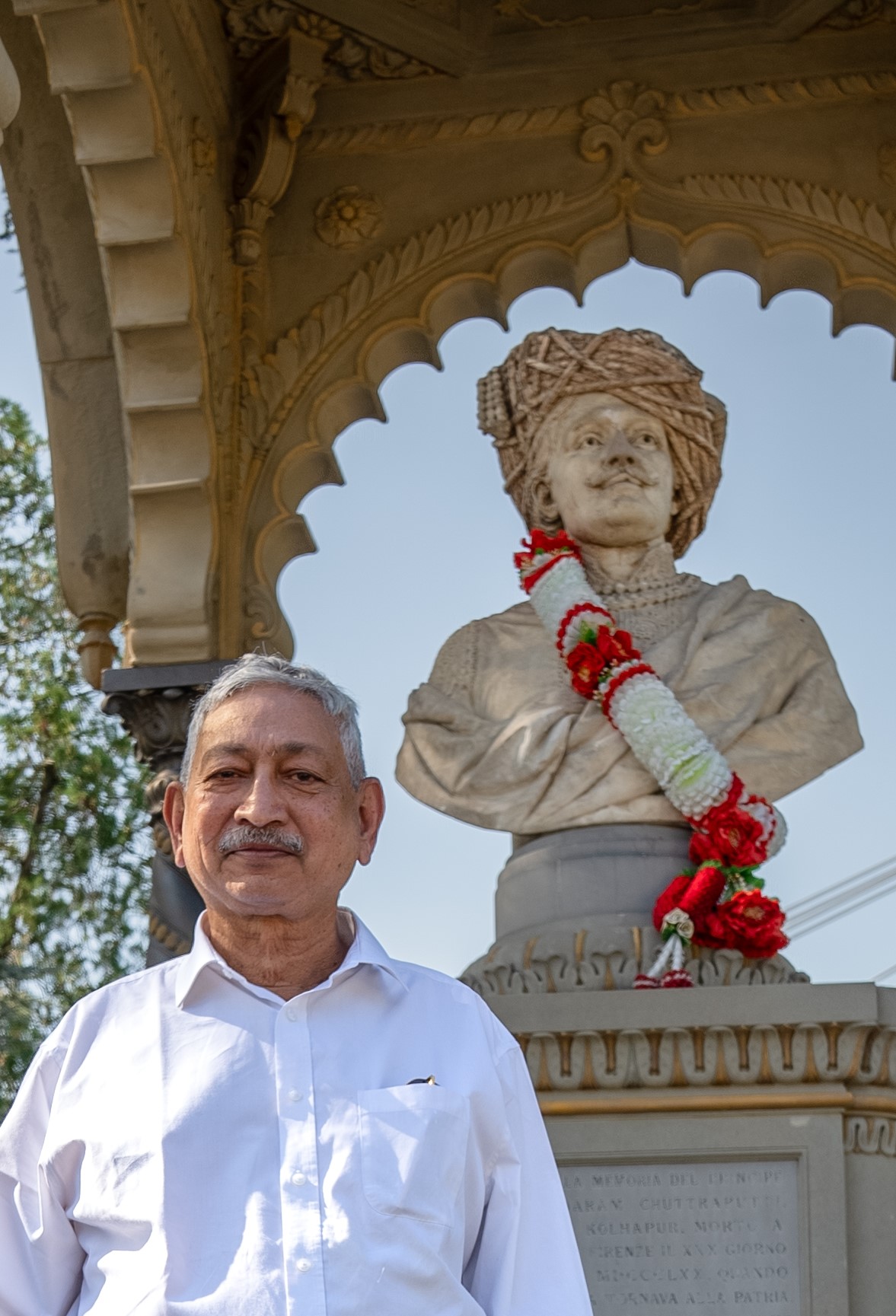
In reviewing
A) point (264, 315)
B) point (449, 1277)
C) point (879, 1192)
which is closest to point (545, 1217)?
point (449, 1277)

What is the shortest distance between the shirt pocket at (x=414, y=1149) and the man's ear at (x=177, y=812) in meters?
0.51

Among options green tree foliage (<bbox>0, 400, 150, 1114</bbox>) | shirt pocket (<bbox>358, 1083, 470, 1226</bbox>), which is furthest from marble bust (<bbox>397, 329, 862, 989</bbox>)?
green tree foliage (<bbox>0, 400, 150, 1114</bbox>)

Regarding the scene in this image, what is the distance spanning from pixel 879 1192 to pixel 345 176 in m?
4.41

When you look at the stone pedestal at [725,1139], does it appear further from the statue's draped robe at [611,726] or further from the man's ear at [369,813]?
the man's ear at [369,813]

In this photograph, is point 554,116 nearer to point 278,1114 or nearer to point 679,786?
point 679,786

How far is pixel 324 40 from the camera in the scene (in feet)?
25.3

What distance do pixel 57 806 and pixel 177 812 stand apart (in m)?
11.8

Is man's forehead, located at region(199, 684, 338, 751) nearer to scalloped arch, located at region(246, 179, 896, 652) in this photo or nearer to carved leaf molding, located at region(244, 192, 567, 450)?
scalloped arch, located at region(246, 179, 896, 652)

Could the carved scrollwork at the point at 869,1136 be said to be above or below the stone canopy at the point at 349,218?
below

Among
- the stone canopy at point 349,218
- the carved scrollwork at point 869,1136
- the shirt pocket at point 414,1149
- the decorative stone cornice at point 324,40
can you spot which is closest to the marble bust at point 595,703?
the carved scrollwork at point 869,1136

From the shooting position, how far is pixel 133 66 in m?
6.82

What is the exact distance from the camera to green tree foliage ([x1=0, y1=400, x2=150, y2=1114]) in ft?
45.3

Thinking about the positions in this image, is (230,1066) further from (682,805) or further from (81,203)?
(81,203)

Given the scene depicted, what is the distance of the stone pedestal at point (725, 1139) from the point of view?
497 centimetres
